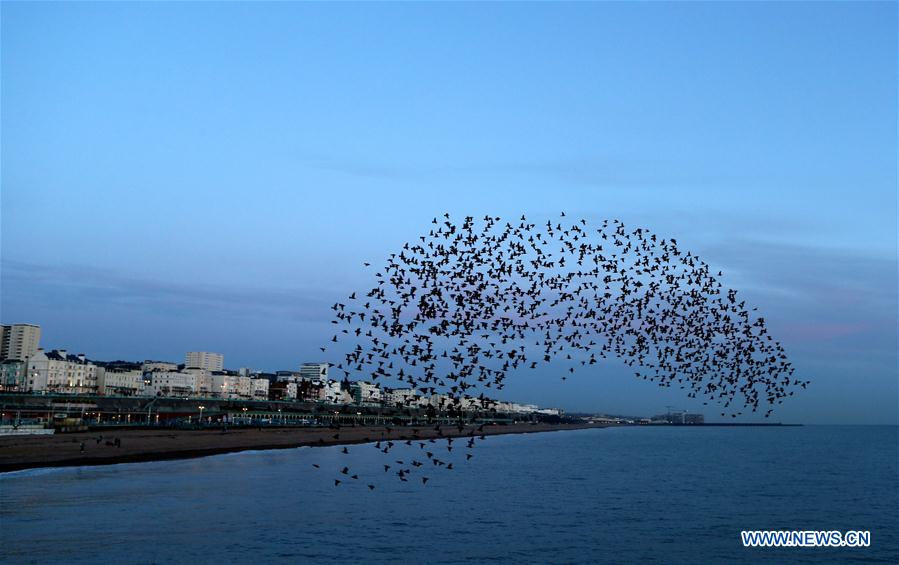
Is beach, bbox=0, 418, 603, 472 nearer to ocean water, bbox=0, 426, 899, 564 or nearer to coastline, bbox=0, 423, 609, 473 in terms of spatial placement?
coastline, bbox=0, 423, 609, 473

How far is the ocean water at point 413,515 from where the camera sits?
43250 mm

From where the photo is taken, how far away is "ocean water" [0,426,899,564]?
43.2 m

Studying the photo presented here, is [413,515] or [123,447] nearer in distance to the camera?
[413,515]

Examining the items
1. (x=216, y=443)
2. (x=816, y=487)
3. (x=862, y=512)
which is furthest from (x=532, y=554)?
(x=216, y=443)

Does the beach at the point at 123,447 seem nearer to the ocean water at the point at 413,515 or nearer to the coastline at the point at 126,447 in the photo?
the coastline at the point at 126,447

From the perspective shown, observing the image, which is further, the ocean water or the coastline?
the coastline

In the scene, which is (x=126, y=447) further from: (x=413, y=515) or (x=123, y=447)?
(x=413, y=515)

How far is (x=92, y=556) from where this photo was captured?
38.7 m

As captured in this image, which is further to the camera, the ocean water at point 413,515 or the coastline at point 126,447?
the coastline at point 126,447

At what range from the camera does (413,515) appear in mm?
57250

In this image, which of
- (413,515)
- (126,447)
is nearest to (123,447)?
(126,447)

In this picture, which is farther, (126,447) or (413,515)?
(126,447)

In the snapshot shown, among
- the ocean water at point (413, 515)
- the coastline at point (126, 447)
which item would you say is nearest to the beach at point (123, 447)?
the coastline at point (126, 447)

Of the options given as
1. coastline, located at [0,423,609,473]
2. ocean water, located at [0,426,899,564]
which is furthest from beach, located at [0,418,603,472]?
ocean water, located at [0,426,899,564]
